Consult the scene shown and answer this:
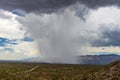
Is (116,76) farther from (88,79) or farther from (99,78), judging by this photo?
(88,79)

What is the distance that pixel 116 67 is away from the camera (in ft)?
585

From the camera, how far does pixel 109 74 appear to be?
17438 cm

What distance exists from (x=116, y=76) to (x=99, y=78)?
48.6ft

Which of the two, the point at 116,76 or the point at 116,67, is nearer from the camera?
the point at 116,76

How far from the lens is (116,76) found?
540ft

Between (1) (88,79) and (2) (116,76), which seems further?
(1) (88,79)

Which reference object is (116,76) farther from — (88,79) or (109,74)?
(88,79)

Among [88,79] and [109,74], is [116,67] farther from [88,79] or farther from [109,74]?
[88,79]

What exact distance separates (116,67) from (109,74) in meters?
8.77

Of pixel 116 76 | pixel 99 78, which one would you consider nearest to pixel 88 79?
pixel 99 78

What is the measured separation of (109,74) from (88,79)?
20148 millimetres

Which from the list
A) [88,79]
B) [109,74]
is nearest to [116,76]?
[109,74]

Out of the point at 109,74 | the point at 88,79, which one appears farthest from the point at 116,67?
the point at 88,79

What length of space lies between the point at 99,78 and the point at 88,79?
14.6m
